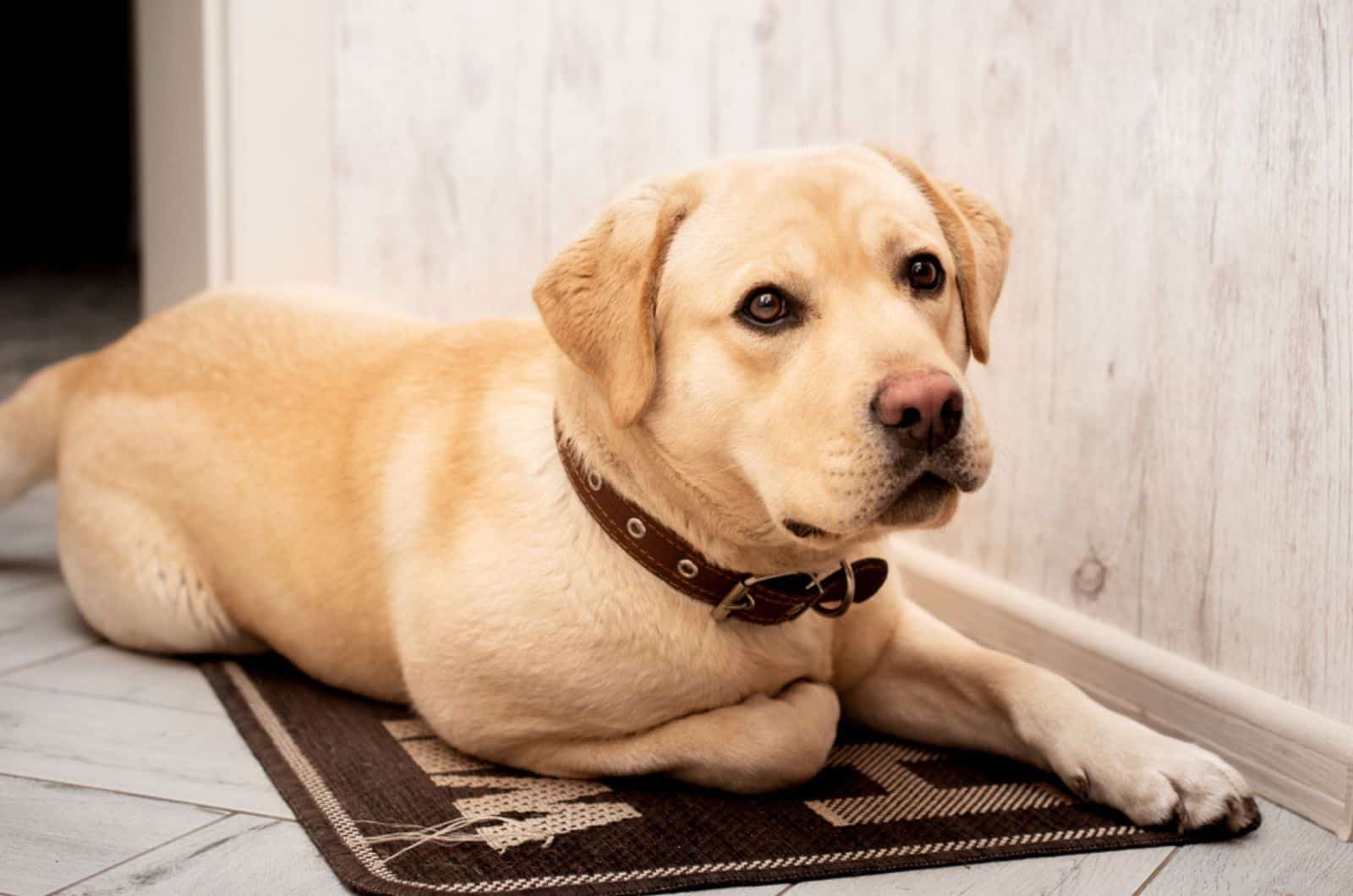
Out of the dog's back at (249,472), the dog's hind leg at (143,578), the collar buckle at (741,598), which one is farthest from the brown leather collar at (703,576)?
the dog's hind leg at (143,578)

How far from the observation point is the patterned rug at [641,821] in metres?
2.05

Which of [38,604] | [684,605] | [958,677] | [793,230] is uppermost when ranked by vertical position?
[793,230]

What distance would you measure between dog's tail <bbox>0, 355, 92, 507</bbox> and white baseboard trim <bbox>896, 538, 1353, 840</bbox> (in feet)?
7.12

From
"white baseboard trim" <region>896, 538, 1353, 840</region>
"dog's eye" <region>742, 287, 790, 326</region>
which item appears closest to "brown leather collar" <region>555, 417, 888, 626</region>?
"dog's eye" <region>742, 287, 790, 326</region>

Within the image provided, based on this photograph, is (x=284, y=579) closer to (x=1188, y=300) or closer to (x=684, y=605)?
(x=684, y=605)

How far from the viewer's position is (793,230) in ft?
6.97

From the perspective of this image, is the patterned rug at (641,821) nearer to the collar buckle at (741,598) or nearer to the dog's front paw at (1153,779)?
the dog's front paw at (1153,779)

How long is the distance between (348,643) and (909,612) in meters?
1.10

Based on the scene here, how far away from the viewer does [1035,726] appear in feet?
7.70

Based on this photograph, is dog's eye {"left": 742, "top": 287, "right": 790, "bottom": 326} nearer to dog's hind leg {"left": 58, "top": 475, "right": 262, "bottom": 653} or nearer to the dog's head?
the dog's head

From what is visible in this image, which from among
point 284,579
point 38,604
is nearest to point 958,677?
point 284,579

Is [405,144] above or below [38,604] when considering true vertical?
above

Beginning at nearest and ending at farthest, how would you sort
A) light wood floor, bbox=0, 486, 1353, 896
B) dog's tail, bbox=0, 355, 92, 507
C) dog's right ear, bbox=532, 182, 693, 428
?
light wood floor, bbox=0, 486, 1353, 896, dog's right ear, bbox=532, 182, 693, 428, dog's tail, bbox=0, 355, 92, 507

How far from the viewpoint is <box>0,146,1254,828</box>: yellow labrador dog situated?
6.79 feet
